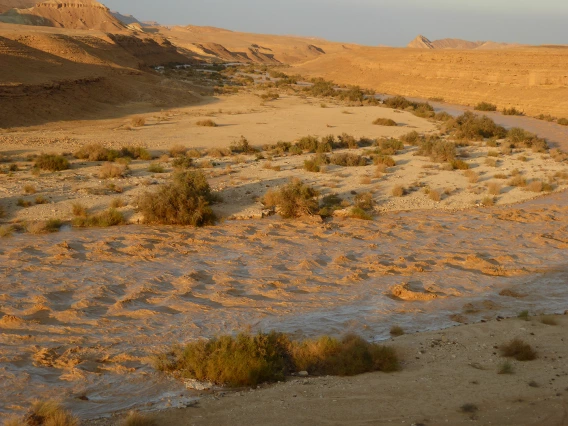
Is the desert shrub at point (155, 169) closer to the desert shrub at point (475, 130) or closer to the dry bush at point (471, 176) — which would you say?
the dry bush at point (471, 176)

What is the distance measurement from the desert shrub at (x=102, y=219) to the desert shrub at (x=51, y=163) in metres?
4.60

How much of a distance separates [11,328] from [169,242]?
5.09 m

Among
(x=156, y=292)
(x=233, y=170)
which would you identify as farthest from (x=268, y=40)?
(x=156, y=292)

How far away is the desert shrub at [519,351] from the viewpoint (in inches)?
332

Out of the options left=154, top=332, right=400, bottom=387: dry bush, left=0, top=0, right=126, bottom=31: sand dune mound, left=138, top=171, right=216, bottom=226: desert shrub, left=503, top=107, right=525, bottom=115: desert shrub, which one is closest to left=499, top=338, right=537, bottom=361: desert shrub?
left=154, top=332, right=400, bottom=387: dry bush

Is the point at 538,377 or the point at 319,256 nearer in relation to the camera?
the point at 538,377

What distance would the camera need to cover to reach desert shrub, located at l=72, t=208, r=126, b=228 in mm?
14609

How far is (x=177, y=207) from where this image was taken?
15.3 meters

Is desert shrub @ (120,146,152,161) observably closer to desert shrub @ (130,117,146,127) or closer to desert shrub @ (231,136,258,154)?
desert shrub @ (231,136,258,154)

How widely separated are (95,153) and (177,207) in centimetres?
676

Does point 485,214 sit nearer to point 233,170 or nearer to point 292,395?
point 233,170

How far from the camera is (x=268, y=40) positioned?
162375 mm

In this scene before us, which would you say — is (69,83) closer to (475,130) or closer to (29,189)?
(29,189)

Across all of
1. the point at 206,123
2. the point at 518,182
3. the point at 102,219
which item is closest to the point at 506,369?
the point at 102,219
